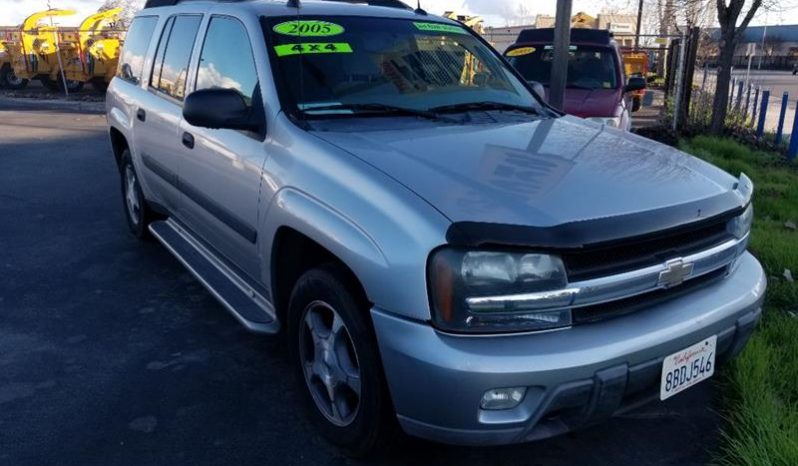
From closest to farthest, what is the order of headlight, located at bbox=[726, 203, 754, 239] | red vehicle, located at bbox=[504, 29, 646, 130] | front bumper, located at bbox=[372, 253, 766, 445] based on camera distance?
front bumper, located at bbox=[372, 253, 766, 445] → headlight, located at bbox=[726, 203, 754, 239] → red vehicle, located at bbox=[504, 29, 646, 130]

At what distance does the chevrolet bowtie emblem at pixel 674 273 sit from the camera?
8.04ft

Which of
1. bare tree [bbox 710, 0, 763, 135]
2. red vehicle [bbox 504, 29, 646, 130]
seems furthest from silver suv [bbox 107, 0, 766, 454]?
bare tree [bbox 710, 0, 763, 135]

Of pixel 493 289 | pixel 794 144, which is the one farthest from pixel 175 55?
pixel 794 144

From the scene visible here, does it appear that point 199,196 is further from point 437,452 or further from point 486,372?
point 486,372

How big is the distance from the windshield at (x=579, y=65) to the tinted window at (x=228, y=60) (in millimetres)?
6305

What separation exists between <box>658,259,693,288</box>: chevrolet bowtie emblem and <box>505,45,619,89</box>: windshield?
7.05 m

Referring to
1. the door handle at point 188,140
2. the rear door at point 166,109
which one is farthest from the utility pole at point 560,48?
the door handle at point 188,140

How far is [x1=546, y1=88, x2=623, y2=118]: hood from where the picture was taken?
27.3ft

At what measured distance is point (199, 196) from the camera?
154 inches

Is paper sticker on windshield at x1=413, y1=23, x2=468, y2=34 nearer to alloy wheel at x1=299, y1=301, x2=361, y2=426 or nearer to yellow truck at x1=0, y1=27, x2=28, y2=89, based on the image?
alloy wheel at x1=299, y1=301, x2=361, y2=426

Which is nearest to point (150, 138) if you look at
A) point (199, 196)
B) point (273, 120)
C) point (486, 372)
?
point (199, 196)

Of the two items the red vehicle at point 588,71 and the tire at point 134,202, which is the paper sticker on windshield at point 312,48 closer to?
the tire at point 134,202

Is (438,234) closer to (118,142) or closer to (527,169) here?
(527,169)

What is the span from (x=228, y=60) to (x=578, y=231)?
227 cm
